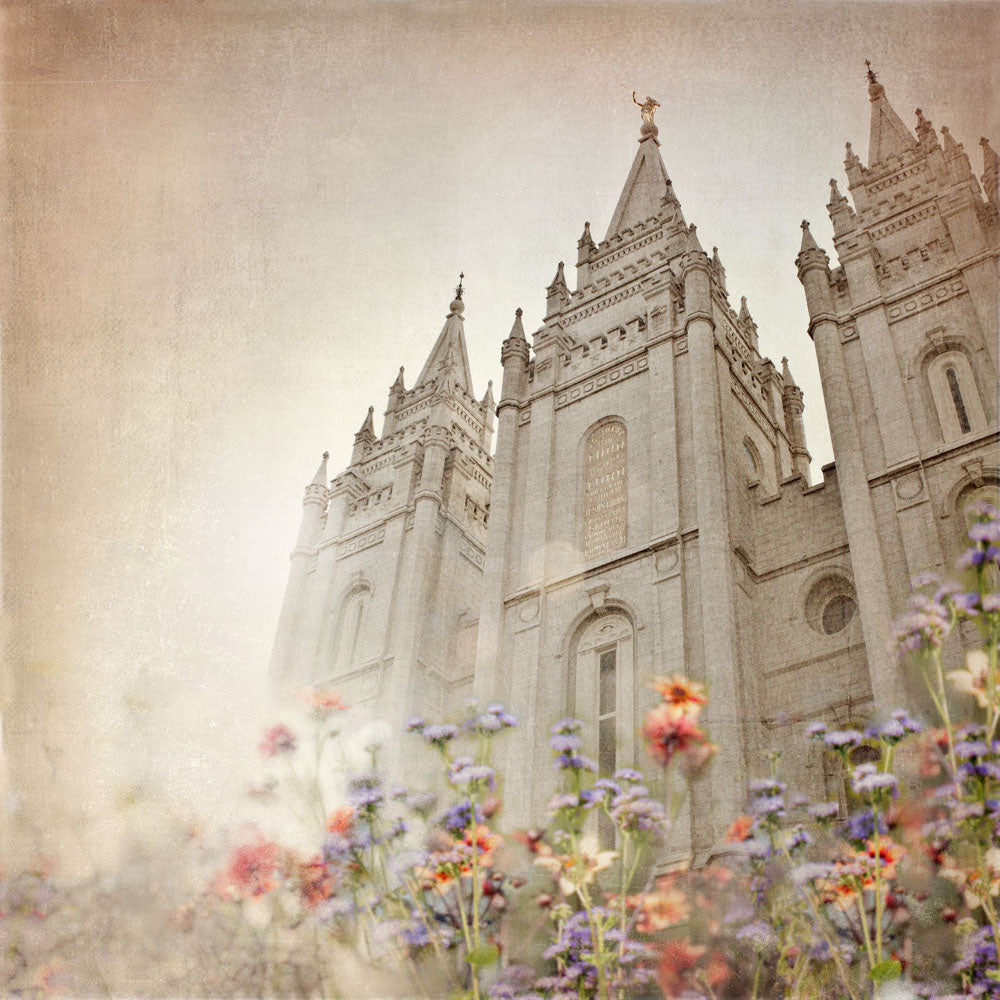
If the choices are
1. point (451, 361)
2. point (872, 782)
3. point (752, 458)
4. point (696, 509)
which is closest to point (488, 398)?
point (451, 361)

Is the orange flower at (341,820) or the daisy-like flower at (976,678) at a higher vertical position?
the daisy-like flower at (976,678)

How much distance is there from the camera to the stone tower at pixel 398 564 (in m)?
22.5

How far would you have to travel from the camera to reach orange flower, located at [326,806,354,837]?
26.0ft

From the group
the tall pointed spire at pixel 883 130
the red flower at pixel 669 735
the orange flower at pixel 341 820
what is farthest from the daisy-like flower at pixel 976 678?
the tall pointed spire at pixel 883 130

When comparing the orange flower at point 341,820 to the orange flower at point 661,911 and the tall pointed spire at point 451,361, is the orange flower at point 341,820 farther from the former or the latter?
the tall pointed spire at point 451,361

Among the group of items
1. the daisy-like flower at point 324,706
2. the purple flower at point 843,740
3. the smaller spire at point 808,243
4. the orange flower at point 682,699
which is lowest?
the purple flower at point 843,740

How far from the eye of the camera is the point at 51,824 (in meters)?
9.46

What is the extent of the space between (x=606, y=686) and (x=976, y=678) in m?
9.06

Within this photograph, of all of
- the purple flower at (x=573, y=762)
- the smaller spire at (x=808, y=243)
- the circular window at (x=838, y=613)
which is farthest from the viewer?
the smaller spire at (x=808, y=243)

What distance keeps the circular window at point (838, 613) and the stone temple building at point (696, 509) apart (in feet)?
0.14

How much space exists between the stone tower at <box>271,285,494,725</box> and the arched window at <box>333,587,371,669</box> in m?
0.03

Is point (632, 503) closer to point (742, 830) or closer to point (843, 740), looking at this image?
point (742, 830)

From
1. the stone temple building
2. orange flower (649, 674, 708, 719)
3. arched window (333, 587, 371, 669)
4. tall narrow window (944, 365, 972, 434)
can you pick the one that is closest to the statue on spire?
the stone temple building

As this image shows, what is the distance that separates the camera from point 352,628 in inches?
969
